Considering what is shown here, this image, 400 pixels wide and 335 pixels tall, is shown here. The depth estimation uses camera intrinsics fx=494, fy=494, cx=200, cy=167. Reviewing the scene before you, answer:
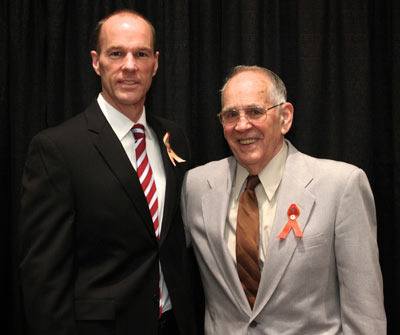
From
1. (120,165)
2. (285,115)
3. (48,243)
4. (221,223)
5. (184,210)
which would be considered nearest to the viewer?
(48,243)

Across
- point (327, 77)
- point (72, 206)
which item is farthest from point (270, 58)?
point (72, 206)

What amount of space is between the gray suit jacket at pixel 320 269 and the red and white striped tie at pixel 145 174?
0.28 metres

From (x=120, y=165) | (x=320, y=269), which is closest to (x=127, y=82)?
(x=120, y=165)

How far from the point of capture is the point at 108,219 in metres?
1.84

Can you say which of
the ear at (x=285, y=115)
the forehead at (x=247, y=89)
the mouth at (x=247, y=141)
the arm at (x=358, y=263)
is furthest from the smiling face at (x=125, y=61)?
the arm at (x=358, y=263)

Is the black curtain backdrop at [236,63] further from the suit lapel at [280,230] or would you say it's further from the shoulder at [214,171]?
the suit lapel at [280,230]

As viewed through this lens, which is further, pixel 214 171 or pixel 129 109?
pixel 214 171

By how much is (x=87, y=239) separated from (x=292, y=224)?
77 centimetres

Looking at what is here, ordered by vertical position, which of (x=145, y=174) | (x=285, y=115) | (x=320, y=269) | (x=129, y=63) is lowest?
(x=320, y=269)

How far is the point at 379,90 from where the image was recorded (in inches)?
103

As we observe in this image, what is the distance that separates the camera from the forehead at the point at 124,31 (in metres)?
2.02

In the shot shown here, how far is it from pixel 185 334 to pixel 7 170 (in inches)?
52.0

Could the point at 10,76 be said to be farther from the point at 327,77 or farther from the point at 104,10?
the point at 327,77

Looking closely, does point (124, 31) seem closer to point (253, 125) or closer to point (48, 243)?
point (253, 125)
